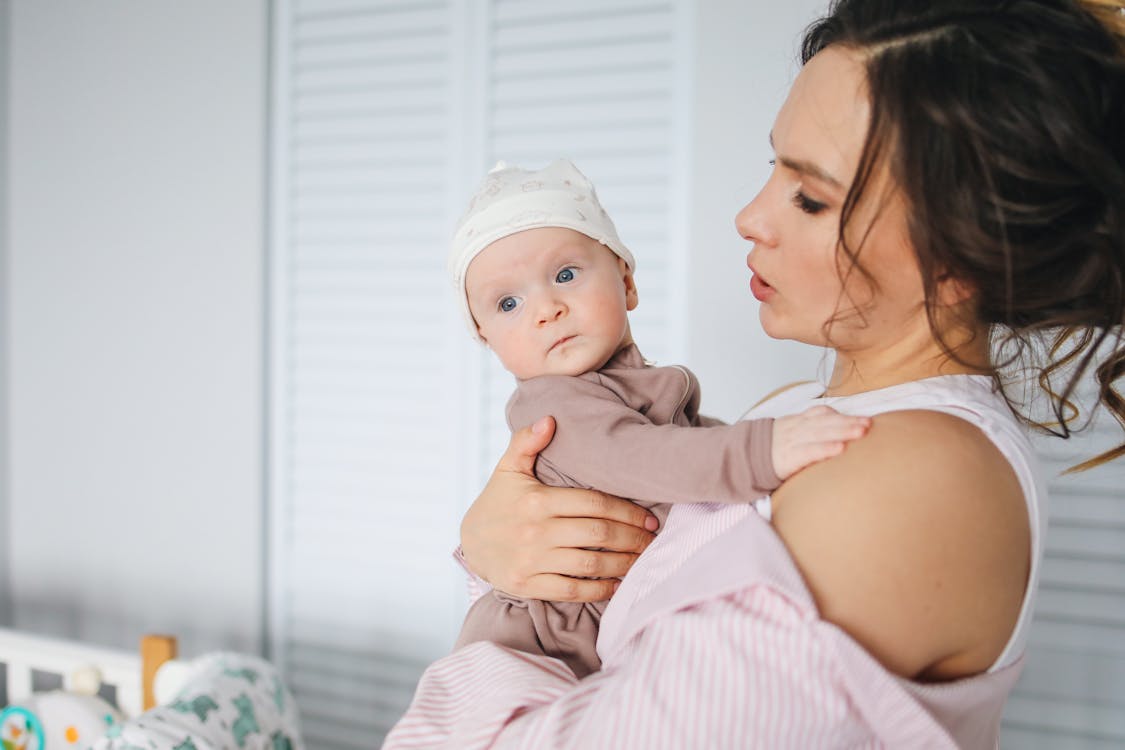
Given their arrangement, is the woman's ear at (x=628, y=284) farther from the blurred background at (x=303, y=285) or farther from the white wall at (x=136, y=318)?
the white wall at (x=136, y=318)

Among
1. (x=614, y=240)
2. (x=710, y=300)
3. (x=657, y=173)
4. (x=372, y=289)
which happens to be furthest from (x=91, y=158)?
(x=614, y=240)

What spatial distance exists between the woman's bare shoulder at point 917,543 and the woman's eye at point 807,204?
22 cm

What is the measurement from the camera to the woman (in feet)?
2.25

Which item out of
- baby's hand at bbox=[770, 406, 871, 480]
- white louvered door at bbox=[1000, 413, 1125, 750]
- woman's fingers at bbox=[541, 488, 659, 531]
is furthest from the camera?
white louvered door at bbox=[1000, 413, 1125, 750]

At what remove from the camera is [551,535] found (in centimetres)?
98

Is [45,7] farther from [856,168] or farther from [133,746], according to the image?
[856,168]

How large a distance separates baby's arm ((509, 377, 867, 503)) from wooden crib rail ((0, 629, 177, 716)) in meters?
1.23

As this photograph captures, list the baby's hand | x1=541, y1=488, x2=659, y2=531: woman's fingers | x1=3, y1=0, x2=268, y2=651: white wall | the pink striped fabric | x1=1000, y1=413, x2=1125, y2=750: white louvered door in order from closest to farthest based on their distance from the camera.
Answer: the pink striped fabric → the baby's hand → x1=541, y1=488, x2=659, y2=531: woman's fingers → x1=1000, y1=413, x2=1125, y2=750: white louvered door → x1=3, y1=0, x2=268, y2=651: white wall

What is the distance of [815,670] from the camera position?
2.21 feet

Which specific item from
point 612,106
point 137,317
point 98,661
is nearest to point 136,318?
point 137,317

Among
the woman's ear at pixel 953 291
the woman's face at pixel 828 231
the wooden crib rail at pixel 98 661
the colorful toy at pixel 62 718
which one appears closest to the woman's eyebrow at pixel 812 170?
the woman's face at pixel 828 231

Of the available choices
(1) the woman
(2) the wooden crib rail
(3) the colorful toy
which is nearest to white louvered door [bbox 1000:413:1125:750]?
(1) the woman

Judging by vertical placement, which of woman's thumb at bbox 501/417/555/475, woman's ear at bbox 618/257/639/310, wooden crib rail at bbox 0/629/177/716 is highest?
woman's ear at bbox 618/257/639/310

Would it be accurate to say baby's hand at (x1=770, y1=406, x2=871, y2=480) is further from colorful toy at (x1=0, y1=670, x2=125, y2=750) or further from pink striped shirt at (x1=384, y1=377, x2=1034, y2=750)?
colorful toy at (x1=0, y1=670, x2=125, y2=750)
